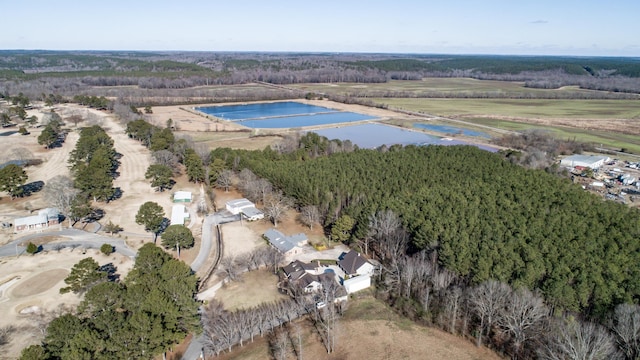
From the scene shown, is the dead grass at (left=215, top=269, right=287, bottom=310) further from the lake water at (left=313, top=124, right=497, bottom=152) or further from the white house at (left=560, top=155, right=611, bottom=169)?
the white house at (left=560, top=155, right=611, bottom=169)

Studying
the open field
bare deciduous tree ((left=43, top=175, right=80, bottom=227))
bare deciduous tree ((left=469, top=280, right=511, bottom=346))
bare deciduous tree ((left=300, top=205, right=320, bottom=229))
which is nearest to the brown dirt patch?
bare deciduous tree ((left=43, top=175, right=80, bottom=227))

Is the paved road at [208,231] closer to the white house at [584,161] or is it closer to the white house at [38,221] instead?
the white house at [38,221]

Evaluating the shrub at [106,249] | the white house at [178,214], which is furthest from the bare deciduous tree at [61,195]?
the white house at [178,214]

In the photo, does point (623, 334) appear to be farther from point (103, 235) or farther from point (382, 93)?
point (382, 93)

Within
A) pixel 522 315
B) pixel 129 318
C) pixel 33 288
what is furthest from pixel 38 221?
pixel 522 315

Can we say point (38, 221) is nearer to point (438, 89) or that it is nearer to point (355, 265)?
point (355, 265)

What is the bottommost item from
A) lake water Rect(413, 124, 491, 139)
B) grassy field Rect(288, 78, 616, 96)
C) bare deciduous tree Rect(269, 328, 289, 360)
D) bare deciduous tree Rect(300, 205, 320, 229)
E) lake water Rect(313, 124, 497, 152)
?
bare deciduous tree Rect(269, 328, 289, 360)
